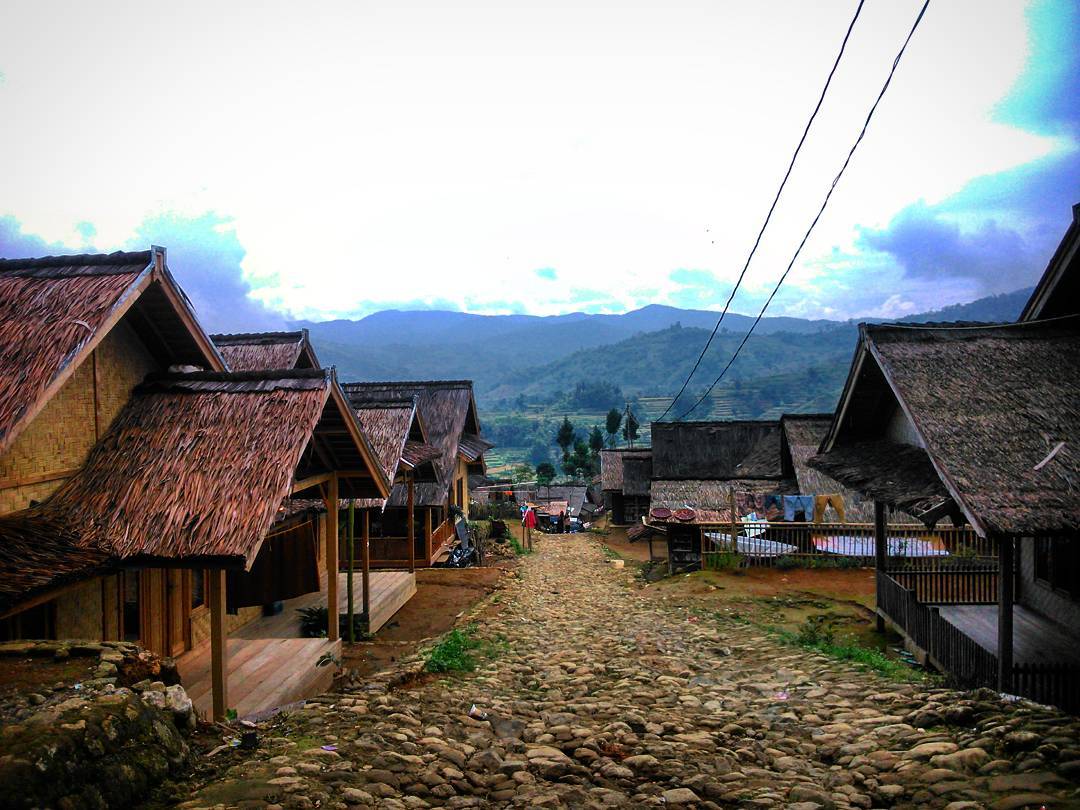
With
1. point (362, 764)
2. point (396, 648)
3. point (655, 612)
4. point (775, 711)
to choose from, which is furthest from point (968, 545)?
point (362, 764)

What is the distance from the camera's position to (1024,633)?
10.4m

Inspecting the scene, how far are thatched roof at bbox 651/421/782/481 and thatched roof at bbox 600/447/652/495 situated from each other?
10.8ft

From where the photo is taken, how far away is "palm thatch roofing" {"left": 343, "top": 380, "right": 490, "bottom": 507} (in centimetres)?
2244

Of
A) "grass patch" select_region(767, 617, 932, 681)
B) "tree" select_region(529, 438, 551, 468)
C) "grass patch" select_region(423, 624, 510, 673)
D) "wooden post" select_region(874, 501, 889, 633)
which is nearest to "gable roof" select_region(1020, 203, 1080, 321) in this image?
"wooden post" select_region(874, 501, 889, 633)

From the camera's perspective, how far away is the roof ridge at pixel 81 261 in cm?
796

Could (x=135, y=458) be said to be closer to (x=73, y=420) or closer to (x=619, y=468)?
(x=73, y=420)

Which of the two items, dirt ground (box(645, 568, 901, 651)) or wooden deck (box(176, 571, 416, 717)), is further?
dirt ground (box(645, 568, 901, 651))

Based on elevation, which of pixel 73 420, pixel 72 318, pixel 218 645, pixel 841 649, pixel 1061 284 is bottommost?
pixel 841 649

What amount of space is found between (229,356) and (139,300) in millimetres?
8148

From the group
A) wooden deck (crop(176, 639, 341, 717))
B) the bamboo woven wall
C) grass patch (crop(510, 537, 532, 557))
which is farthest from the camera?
grass patch (crop(510, 537, 532, 557))

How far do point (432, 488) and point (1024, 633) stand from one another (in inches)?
655

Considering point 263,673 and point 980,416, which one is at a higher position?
point 980,416

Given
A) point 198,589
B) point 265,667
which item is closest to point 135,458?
point 265,667

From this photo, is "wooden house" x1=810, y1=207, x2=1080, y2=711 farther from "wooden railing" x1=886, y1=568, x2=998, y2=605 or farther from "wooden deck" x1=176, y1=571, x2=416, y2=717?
"wooden deck" x1=176, y1=571, x2=416, y2=717
